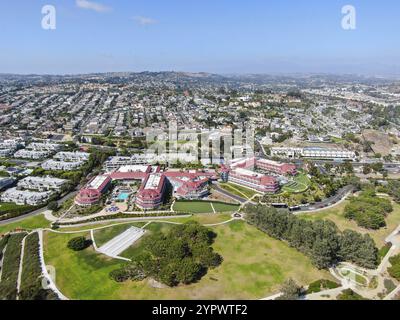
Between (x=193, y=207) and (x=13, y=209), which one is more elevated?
(x=13, y=209)

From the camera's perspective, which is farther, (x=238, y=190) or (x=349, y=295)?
(x=238, y=190)

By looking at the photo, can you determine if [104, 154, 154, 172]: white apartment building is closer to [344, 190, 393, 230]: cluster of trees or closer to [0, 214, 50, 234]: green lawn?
[0, 214, 50, 234]: green lawn

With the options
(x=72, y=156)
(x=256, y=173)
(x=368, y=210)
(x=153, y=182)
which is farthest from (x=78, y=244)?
(x=72, y=156)

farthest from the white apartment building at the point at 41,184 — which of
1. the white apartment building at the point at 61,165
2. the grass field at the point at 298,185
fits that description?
the grass field at the point at 298,185

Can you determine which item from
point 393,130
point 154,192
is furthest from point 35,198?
point 393,130

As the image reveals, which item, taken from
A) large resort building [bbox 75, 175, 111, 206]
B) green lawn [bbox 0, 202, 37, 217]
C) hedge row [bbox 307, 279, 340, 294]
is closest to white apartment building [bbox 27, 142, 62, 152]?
green lawn [bbox 0, 202, 37, 217]

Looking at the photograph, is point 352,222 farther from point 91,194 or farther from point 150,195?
point 91,194
